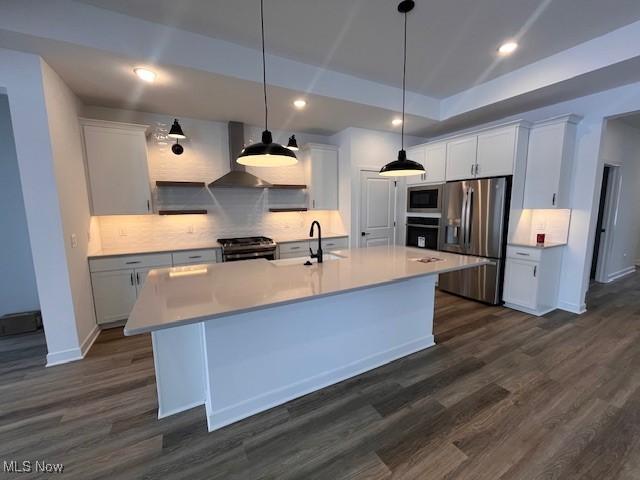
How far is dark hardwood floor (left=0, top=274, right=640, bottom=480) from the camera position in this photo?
5.05 ft

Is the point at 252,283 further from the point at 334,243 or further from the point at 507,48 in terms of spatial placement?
the point at 507,48

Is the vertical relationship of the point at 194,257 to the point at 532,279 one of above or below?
above

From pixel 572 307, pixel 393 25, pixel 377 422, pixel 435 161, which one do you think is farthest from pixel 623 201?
pixel 377 422

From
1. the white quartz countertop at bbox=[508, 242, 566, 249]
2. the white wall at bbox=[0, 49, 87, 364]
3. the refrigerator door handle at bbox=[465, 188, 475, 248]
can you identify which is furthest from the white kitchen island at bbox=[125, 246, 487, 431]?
the refrigerator door handle at bbox=[465, 188, 475, 248]

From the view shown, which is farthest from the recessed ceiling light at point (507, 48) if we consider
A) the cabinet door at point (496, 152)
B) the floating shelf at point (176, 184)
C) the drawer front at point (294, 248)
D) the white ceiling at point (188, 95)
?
the floating shelf at point (176, 184)

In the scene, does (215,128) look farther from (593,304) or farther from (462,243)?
(593,304)

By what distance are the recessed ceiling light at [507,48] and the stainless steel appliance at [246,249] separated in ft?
11.2

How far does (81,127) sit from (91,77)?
701 mm

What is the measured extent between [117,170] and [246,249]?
5.84ft

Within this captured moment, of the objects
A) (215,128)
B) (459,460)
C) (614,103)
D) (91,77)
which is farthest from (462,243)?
(91,77)

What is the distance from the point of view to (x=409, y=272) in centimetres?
217

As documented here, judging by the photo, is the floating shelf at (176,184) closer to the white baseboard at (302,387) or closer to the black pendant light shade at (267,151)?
the black pendant light shade at (267,151)

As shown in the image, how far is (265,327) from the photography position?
190 cm

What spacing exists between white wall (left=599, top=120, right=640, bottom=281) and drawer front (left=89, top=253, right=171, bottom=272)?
6557mm
